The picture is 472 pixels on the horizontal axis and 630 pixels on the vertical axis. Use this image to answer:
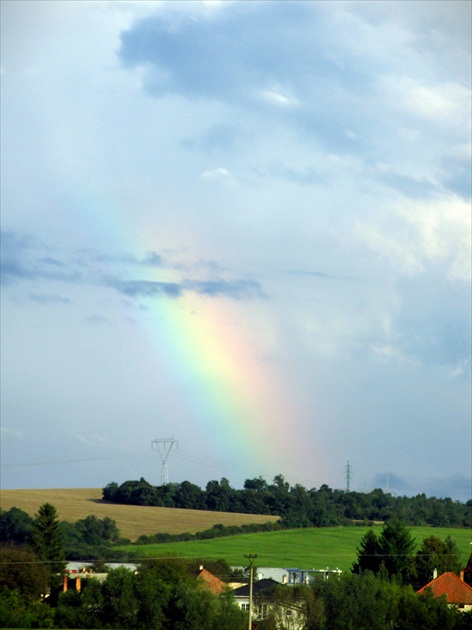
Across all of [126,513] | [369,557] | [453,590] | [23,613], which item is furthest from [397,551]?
[23,613]

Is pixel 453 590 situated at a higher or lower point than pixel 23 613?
higher

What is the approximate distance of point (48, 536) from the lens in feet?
440

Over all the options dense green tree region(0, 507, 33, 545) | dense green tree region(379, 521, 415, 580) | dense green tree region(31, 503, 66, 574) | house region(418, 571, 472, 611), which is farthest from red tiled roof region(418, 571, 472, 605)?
dense green tree region(0, 507, 33, 545)

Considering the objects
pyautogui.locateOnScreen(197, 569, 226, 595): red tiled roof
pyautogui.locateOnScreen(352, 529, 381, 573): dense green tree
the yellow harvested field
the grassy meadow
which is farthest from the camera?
the yellow harvested field

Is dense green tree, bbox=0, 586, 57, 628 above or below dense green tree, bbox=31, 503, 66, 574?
below

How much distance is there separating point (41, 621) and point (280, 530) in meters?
94.9

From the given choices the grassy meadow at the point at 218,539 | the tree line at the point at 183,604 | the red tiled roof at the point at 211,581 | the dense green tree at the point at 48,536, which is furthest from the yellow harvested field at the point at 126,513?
the tree line at the point at 183,604

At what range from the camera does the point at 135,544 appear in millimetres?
153125

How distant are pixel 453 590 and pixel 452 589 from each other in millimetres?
263

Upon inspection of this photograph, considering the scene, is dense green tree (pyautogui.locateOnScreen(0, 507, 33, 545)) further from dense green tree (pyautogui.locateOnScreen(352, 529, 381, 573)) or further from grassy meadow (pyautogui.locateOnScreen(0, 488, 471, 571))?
dense green tree (pyautogui.locateOnScreen(352, 529, 381, 573))

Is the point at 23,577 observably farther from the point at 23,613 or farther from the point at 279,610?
the point at 279,610

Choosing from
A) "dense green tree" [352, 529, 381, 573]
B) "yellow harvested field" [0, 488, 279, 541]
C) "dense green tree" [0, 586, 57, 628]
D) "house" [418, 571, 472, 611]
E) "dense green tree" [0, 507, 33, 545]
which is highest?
"yellow harvested field" [0, 488, 279, 541]

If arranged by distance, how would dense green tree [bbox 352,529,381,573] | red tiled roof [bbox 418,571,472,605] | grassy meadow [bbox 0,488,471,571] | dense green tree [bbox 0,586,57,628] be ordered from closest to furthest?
dense green tree [bbox 0,586,57,628] → red tiled roof [bbox 418,571,472,605] → dense green tree [bbox 352,529,381,573] → grassy meadow [bbox 0,488,471,571]

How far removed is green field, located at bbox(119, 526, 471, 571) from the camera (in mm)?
145125
